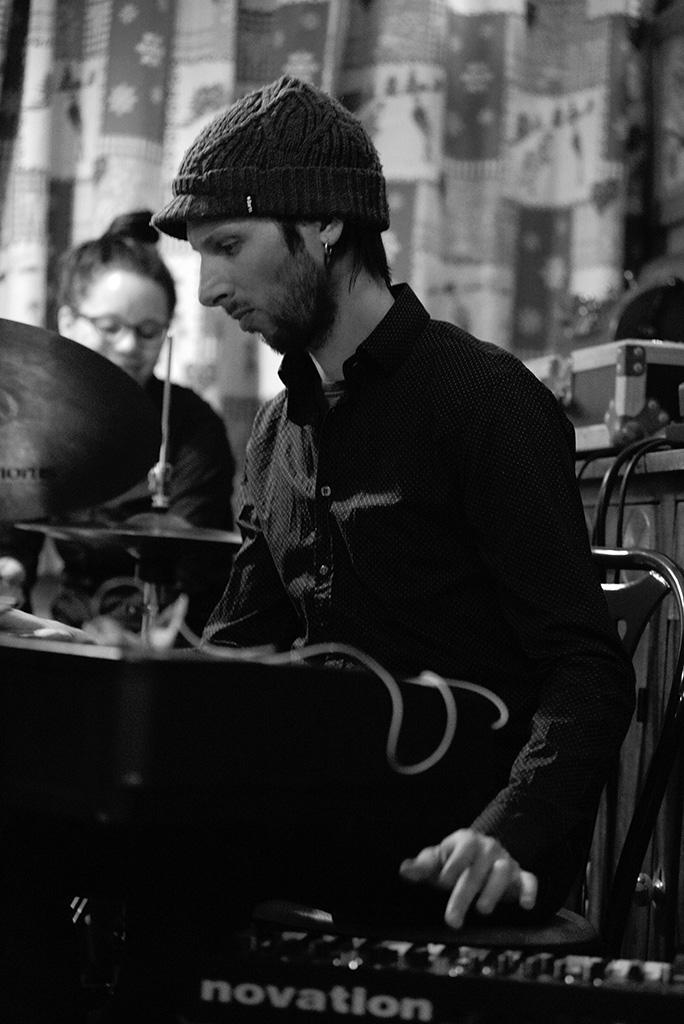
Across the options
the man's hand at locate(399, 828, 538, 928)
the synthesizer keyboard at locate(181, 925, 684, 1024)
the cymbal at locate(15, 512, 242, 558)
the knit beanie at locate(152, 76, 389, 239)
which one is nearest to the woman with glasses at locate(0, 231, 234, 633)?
the cymbal at locate(15, 512, 242, 558)

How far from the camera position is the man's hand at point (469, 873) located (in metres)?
0.81

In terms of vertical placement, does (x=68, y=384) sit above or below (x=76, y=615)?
above

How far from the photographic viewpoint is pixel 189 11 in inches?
101

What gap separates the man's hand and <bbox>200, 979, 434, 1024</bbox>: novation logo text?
0.13 meters

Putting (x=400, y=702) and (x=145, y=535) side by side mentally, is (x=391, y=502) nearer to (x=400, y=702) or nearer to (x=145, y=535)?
(x=400, y=702)

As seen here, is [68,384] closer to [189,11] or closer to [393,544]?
[393,544]

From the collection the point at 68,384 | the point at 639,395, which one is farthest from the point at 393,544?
the point at 639,395

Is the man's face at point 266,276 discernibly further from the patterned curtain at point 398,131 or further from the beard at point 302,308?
the patterned curtain at point 398,131

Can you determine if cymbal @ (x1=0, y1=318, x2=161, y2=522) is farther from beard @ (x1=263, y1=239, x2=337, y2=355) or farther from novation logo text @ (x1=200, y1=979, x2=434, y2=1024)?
novation logo text @ (x1=200, y1=979, x2=434, y2=1024)

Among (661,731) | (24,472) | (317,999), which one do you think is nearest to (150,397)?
(24,472)

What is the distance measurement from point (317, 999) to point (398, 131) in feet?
7.13

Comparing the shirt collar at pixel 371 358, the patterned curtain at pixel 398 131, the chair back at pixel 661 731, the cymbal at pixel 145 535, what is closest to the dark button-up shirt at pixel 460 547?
the shirt collar at pixel 371 358

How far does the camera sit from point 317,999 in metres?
0.67

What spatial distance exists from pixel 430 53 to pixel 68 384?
1.68 meters
